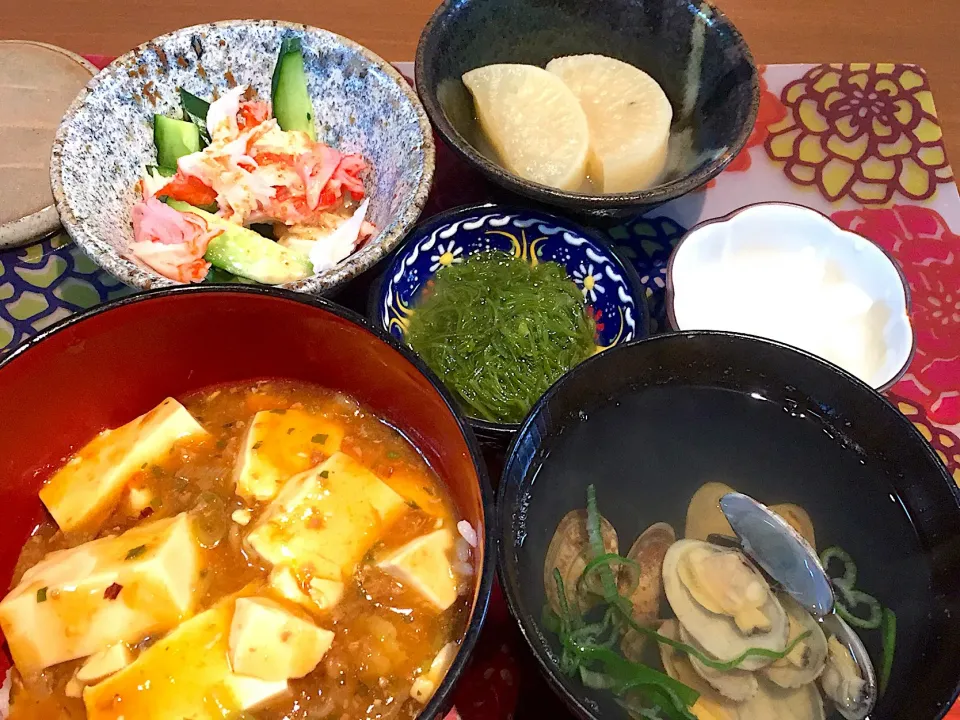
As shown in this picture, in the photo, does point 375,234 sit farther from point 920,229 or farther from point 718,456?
point 920,229

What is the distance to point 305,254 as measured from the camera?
173cm

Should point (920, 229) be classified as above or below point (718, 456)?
above

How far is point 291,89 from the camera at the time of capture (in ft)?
6.14

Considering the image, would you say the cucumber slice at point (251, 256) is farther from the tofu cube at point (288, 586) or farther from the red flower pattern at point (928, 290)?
the red flower pattern at point (928, 290)

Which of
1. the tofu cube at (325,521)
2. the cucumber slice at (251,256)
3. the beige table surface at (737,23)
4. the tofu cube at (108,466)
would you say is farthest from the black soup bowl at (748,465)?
the beige table surface at (737,23)

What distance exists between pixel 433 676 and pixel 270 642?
0.25 meters

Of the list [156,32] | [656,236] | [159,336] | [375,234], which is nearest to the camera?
[159,336]

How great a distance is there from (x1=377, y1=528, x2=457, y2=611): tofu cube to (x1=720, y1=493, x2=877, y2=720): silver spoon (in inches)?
19.8

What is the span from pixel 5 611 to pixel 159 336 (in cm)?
Result: 49

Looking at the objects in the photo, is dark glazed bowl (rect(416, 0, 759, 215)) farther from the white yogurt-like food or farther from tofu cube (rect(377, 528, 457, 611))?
tofu cube (rect(377, 528, 457, 611))

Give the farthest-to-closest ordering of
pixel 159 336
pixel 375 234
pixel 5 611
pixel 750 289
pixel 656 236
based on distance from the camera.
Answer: pixel 656 236 → pixel 750 289 → pixel 375 234 → pixel 159 336 → pixel 5 611

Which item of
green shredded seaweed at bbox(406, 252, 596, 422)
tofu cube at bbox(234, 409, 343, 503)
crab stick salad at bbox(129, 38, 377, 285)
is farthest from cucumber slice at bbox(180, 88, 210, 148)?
tofu cube at bbox(234, 409, 343, 503)

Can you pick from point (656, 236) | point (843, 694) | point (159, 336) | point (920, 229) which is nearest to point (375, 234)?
point (159, 336)

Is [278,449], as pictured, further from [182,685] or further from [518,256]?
[518,256]
